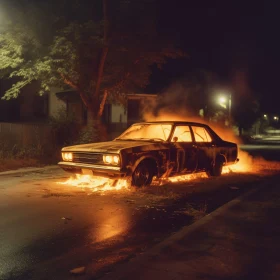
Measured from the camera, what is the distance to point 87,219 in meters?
6.25

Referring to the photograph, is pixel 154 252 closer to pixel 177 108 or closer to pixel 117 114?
pixel 117 114

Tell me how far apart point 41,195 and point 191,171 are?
387cm

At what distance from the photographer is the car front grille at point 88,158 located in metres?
8.47

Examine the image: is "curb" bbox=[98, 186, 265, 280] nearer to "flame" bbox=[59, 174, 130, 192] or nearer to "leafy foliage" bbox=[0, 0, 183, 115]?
"flame" bbox=[59, 174, 130, 192]

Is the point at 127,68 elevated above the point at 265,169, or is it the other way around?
the point at 127,68

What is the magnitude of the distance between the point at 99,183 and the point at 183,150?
87.1 inches

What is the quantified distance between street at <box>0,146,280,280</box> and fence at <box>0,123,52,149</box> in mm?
6681

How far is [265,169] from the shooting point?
525 inches

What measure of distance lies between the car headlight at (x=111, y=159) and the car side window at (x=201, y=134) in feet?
9.50

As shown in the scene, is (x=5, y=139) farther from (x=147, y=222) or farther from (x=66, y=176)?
(x=147, y=222)

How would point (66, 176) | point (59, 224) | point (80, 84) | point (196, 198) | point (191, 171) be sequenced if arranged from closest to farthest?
point (59, 224) < point (196, 198) < point (191, 171) < point (66, 176) < point (80, 84)

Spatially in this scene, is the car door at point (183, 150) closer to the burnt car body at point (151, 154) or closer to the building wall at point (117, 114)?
the burnt car body at point (151, 154)

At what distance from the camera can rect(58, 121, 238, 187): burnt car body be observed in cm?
830

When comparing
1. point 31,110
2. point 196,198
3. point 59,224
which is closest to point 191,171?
point 196,198
